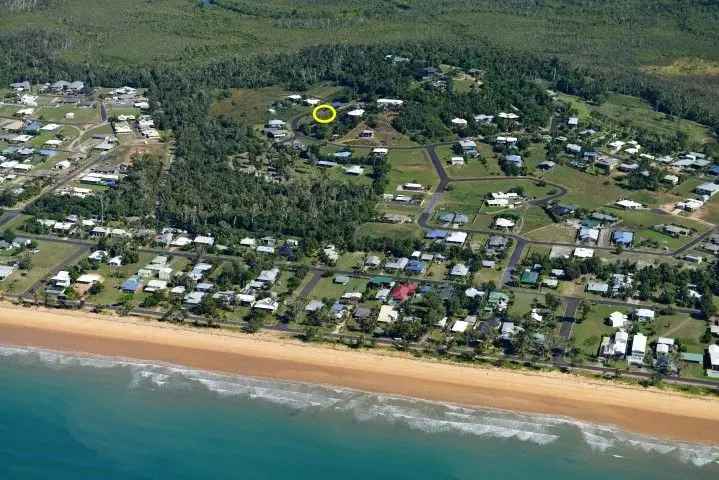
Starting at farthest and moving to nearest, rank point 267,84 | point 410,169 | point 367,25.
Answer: point 367,25 < point 267,84 < point 410,169

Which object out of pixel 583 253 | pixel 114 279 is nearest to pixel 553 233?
pixel 583 253

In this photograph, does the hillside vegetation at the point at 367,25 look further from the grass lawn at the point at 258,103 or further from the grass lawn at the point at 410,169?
the grass lawn at the point at 410,169

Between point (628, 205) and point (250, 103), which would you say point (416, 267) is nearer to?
point (628, 205)

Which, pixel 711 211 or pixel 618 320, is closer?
pixel 618 320

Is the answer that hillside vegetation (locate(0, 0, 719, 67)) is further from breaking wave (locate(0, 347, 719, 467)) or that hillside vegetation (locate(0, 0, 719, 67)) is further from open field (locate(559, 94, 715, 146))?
breaking wave (locate(0, 347, 719, 467))

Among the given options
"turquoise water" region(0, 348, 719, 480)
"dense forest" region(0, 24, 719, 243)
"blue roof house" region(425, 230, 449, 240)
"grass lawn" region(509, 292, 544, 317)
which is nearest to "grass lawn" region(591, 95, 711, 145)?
"dense forest" region(0, 24, 719, 243)

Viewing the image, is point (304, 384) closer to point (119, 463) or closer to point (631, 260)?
point (119, 463)

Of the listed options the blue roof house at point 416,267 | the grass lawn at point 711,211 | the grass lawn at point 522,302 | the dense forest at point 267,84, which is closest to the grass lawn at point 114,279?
the dense forest at point 267,84
